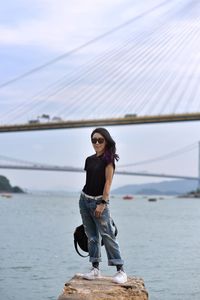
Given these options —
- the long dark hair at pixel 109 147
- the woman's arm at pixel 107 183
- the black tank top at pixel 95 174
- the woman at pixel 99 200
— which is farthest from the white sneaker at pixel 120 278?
the long dark hair at pixel 109 147

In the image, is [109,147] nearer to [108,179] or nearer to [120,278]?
[108,179]

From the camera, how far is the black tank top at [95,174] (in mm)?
5391

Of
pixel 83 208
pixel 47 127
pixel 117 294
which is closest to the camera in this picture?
pixel 117 294

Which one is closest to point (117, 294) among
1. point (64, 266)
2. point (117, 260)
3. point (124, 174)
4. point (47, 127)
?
point (117, 260)

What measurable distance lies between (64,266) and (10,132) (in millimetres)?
22276

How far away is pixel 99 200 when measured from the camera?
5430 millimetres

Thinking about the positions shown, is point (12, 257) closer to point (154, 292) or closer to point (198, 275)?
point (198, 275)

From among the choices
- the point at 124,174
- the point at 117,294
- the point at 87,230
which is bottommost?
the point at 117,294

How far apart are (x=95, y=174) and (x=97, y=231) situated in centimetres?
50

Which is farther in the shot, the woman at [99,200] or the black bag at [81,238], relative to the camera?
the black bag at [81,238]

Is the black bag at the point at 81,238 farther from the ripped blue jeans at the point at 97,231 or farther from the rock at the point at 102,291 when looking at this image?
the rock at the point at 102,291

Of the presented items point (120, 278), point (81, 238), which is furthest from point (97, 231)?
Answer: point (120, 278)

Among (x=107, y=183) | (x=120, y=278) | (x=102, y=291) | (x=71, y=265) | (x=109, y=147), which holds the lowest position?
(x=102, y=291)

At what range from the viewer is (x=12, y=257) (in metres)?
15.8
